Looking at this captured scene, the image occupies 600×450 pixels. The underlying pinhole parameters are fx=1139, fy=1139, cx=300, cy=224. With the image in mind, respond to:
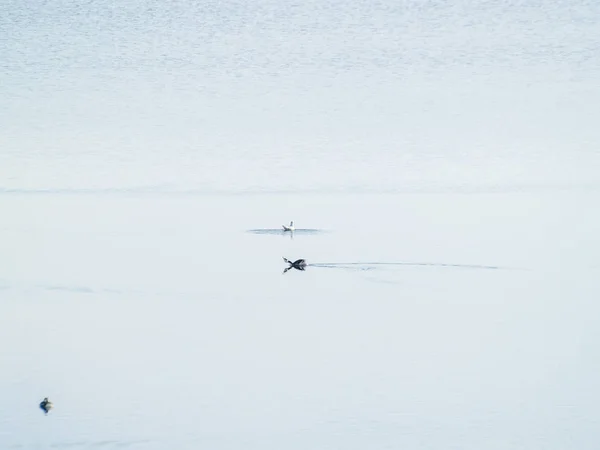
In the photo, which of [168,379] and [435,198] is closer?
[168,379]

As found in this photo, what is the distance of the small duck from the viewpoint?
9578mm

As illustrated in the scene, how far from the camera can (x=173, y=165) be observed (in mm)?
19766

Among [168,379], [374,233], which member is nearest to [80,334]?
[168,379]

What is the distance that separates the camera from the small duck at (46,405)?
377 inches

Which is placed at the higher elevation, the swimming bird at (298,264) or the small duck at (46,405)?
the swimming bird at (298,264)

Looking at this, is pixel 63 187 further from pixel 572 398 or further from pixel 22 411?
pixel 572 398

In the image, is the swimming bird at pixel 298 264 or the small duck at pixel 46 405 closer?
the small duck at pixel 46 405

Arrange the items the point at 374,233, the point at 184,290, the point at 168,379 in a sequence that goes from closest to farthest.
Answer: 1. the point at 168,379
2. the point at 184,290
3. the point at 374,233

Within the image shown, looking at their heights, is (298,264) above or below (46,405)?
above

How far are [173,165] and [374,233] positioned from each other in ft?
15.6

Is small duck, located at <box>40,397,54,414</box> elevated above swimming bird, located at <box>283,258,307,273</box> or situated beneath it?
situated beneath

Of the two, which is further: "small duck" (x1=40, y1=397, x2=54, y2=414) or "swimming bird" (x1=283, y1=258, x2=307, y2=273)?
"swimming bird" (x1=283, y1=258, x2=307, y2=273)

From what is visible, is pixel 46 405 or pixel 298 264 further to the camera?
pixel 298 264

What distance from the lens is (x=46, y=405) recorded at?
962 centimetres
